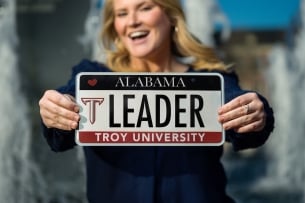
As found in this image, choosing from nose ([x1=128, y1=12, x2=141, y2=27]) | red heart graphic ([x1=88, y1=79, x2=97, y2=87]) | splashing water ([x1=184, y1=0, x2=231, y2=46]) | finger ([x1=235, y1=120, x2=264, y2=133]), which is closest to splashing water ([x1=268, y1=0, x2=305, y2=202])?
splashing water ([x1=184, y1=0, x2=231, y2=46])

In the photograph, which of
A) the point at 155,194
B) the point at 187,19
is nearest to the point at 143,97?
the point at 155,194

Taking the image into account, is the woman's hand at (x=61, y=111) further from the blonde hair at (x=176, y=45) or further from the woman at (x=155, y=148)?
the blonde hair at (x=176, y=45)

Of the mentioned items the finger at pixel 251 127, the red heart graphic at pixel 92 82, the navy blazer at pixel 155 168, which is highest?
the red heart graphic at pixel 92 82

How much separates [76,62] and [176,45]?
404mm

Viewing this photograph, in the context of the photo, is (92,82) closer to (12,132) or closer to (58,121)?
(58,121)

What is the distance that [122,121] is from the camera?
1.66 metres

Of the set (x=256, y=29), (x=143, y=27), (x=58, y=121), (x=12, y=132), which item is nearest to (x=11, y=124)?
(x=12, y=132)

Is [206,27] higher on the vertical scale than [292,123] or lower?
higher

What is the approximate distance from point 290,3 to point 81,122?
0.90 metres

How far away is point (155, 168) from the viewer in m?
1.75

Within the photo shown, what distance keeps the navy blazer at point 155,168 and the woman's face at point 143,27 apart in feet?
0.39

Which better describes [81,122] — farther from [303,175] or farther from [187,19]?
[303,175]

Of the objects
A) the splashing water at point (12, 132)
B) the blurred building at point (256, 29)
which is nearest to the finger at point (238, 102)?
the blurred building at point (256, 29)

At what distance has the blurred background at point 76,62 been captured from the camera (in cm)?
205
